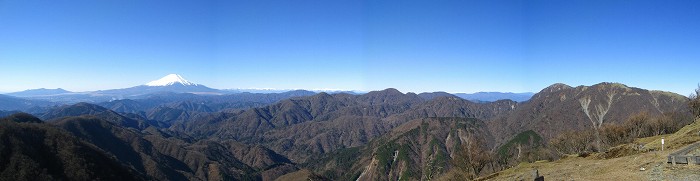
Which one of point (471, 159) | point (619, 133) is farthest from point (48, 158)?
point (619, 133)

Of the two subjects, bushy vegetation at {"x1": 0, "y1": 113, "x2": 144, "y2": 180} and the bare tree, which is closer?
the bare tree

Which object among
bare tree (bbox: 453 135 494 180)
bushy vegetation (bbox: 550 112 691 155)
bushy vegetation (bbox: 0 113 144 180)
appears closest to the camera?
bare tree (bbox: 453 135 494 180)

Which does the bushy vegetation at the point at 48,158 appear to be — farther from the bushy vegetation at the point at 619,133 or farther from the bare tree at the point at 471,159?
the bushy vegetation at the point at 619,133

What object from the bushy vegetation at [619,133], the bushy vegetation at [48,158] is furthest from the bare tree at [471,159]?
the bushy vegetation at [48,158]

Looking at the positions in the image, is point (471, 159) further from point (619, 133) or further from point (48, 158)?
point (48, 158)

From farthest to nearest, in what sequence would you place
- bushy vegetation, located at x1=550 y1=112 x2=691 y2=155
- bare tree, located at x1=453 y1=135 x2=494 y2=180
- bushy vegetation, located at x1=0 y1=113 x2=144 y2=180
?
bushy vegetation, located at x1=0 y1=113 x2=144 y2=180, bushy vegetation, located at x1=550 y1=112 x2=691 y2=155, bare tree, located at x1=453 y1=135 x2=494 y2=180

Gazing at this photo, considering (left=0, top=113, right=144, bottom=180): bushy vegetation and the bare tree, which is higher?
the bare tree

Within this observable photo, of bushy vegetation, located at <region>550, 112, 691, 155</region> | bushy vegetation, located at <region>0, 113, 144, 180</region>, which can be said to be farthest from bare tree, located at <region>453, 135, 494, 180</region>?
bushy vegetation, located at <region>0, 113, 144, 180</region>

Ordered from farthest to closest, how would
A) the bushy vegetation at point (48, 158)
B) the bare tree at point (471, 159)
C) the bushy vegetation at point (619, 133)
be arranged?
the bushy vegetation at point (48, 158)
the bushy vegetation at point (619, 133)
the bare tree at point (471, 159)

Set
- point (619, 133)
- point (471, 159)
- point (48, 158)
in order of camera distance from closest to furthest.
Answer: point (471, 159) < point (619, 133) < point (48, 158)

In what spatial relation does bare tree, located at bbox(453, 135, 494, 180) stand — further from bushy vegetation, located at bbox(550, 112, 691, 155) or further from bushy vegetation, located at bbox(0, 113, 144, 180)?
bushy vegetation, located at bbox(0, 113, 144, 180)

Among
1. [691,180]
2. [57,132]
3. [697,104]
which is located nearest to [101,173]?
[57,132]

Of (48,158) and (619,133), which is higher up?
(619,133)
